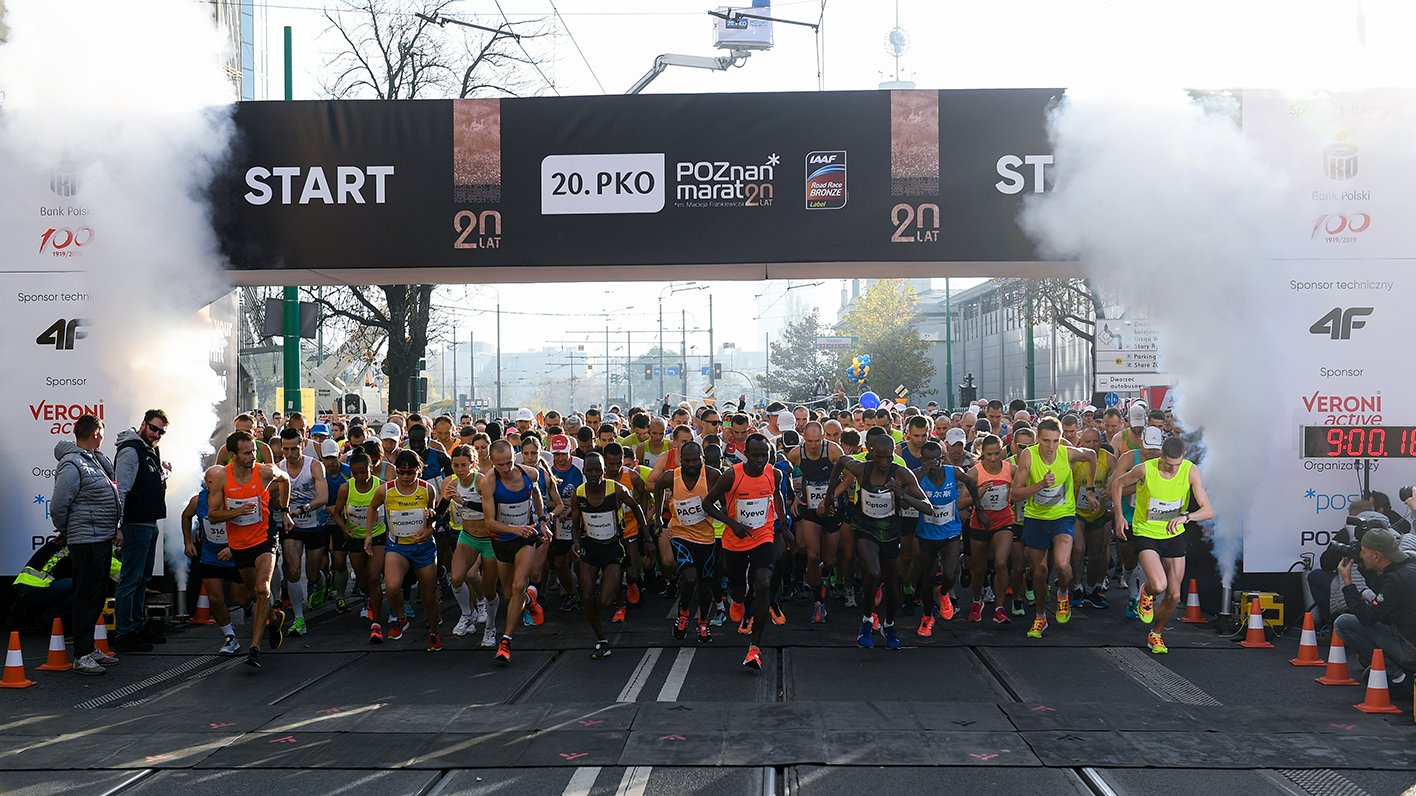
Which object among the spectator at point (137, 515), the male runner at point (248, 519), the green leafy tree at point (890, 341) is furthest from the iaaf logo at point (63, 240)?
the green leafy tree at point (890, 341)

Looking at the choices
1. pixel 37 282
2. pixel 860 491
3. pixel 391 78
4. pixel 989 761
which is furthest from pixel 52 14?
pixel 391 78

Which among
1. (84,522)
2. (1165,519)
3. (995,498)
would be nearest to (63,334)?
(84,522)

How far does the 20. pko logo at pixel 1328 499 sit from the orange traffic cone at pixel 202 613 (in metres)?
10.4

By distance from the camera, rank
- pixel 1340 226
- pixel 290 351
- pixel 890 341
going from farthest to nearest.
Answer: pixel 890 341 → pixel 290 351 → pixel 1340 226

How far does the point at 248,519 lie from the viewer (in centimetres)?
1026

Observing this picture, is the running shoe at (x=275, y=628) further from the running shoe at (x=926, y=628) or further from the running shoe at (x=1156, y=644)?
the running shoe at (x=1156, y=644)

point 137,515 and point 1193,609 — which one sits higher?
point 137,515

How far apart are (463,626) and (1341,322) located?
27.6ft

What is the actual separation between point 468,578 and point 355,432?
269cm

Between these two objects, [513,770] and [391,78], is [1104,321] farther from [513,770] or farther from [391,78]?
[513,770]

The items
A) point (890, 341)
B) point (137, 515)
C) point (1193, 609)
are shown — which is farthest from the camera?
point (890, 341)

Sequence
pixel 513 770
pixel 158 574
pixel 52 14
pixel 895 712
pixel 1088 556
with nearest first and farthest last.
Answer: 1. pixel 513 770
2. pixel 895 712
3. pixel 52 14
4. pixel 158 574
5. pixel 1088 556

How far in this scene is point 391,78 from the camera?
26.7m

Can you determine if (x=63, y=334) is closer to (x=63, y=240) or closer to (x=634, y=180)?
(x=63, y=240)
